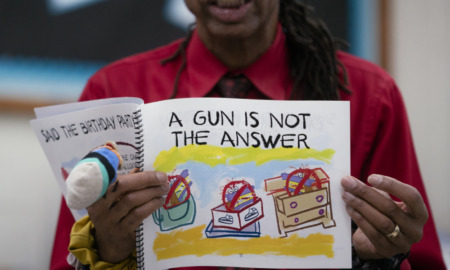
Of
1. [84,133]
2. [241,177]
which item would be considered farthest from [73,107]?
[241,177]

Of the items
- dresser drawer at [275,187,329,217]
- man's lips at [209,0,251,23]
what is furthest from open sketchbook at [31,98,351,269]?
man's lips at [209,0,251,23]

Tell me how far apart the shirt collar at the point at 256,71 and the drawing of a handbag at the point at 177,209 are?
0.96 ft

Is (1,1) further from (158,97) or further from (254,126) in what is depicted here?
(254,126)

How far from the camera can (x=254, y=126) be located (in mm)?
924

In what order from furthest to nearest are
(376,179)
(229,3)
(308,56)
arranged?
(308,56) → (229,3) → (376,179)

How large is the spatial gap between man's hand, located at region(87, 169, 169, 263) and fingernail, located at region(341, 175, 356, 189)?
0.27 m

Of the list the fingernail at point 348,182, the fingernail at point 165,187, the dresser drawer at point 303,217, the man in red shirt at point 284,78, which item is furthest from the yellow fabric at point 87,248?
the fingernail at point 348,182

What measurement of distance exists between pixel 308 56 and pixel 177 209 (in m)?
0.46

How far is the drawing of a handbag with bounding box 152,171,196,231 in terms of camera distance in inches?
36.0

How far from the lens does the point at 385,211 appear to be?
894 millimetres

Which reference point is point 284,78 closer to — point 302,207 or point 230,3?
point 230,3

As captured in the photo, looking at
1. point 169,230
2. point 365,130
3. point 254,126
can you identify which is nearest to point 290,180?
point 254,126

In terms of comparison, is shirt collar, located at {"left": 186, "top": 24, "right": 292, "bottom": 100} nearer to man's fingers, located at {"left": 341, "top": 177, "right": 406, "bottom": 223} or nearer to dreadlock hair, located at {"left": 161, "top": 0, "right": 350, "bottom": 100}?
dreadlock hair, located at {"left": 161, "top": 0, "right": 350, "bottom": 100}

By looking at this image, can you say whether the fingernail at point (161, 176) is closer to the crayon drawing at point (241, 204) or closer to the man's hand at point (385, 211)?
the crayon drawing at point (241, 204)
